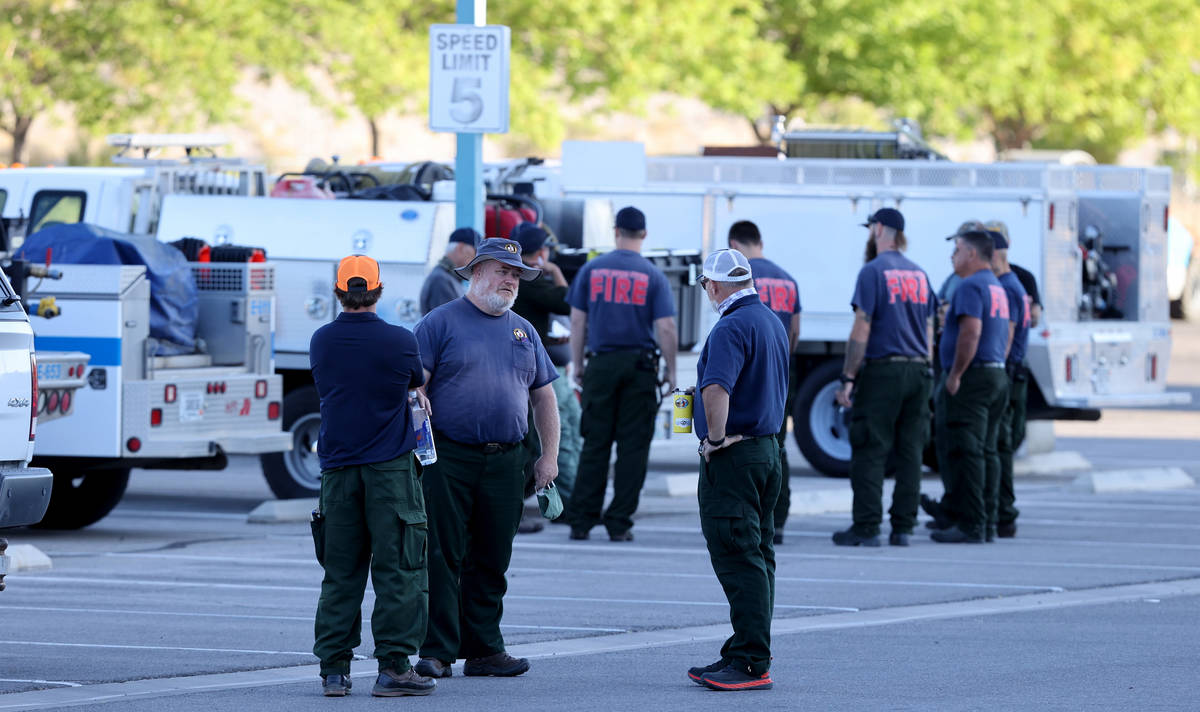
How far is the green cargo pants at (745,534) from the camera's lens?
8.04 m

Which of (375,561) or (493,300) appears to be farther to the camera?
(493,300)

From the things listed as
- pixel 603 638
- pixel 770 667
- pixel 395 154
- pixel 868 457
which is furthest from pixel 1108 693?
pixel 395 154

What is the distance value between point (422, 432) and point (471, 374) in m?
0.34

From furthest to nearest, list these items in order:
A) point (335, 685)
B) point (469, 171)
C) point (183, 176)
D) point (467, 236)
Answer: point (183, 176) < point (469, 171) < point (467, 236) < point (335, 685)

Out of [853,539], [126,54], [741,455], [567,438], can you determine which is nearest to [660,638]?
[741,455]

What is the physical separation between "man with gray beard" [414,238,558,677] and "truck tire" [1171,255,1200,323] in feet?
119

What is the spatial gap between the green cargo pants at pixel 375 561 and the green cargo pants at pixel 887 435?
211 inches

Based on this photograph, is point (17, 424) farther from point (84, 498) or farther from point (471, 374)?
point (84, 498)

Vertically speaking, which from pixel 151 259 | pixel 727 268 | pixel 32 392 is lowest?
pixel 32 392

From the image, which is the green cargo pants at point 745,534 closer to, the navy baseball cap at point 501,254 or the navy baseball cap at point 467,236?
the navy baseball cap at point 501,254

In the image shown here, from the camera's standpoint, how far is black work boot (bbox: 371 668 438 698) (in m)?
7.71

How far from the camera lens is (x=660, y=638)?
927cm

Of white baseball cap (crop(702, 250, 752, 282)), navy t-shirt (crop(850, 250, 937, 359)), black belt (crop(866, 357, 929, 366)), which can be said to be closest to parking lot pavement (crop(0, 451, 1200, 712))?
black belt (crop(866, 357, 929, 366))

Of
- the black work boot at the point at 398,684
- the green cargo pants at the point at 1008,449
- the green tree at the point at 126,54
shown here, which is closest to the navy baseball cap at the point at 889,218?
the green cargo pants at the point at 1008,449
